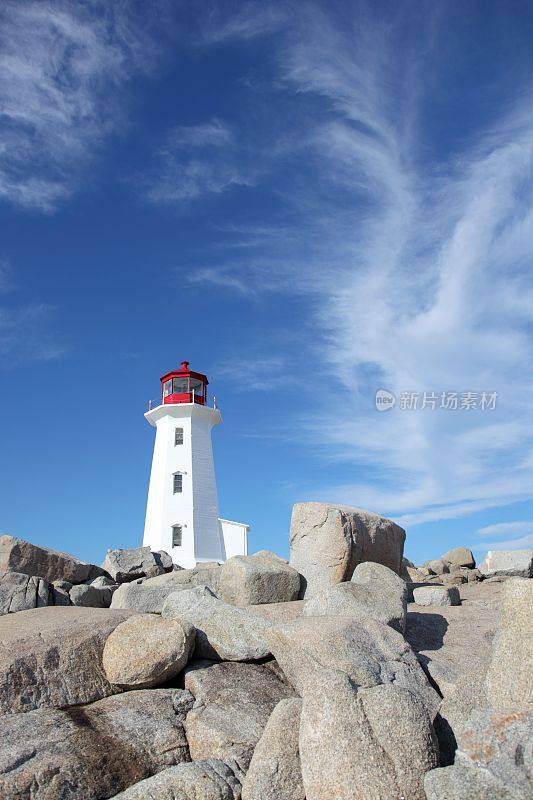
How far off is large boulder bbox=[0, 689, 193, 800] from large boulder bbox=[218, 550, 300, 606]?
2.71 meters

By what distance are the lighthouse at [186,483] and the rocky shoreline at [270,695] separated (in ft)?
74.7

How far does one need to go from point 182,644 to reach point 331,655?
73.1 inches

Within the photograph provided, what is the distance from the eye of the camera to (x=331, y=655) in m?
7.39

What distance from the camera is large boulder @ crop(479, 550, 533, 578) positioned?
23.3m

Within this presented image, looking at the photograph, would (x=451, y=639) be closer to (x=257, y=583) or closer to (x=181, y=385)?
(x=257, y=583)

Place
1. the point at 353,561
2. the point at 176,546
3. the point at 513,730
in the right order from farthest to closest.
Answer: the point at 176,546 → the point at 353,561 → the point at 513,730

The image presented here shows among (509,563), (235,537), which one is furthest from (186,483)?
(509,563)

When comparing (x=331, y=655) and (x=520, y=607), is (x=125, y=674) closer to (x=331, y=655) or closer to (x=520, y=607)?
(x=331, y=655)

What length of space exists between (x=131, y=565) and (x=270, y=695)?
17.4m

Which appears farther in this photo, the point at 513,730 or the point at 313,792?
the point at 313,792

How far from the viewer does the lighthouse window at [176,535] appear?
34.2 metres

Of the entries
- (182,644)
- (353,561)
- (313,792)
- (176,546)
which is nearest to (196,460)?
(176,546)

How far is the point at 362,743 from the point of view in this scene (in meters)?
5.86

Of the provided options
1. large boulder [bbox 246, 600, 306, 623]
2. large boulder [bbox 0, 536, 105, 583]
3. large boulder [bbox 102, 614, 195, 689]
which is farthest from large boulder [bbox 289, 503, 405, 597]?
large boulder [bbox 0, 536, 105, 583]
